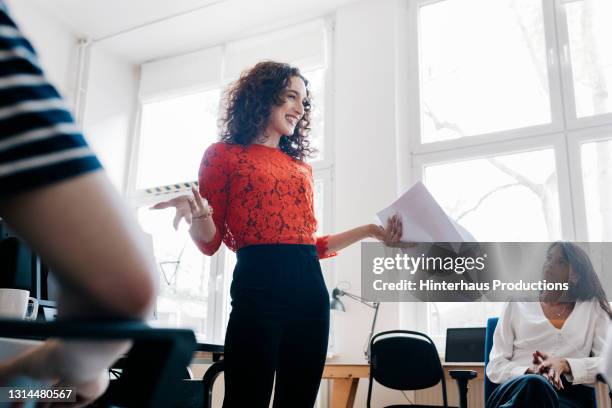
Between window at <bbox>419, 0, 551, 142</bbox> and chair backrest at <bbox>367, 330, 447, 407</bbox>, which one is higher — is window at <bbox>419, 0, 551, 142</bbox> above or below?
above

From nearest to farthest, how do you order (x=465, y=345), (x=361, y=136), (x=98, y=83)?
(x=465, y=345) < (x=361, y=136) < (x=98, y=83)

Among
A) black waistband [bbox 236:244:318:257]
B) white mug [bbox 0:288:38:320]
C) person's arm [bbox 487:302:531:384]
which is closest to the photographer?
black waistband [bbox 236:244:318:257]

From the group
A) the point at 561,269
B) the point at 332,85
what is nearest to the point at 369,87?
the point at 332,85

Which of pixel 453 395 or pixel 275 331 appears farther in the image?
pixel 453 395

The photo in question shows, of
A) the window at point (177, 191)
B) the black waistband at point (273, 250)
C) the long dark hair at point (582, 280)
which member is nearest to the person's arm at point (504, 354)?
the long dark hair at point (582, 280)

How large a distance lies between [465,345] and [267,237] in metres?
2.50

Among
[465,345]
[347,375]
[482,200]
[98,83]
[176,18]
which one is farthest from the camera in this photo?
[98,83]

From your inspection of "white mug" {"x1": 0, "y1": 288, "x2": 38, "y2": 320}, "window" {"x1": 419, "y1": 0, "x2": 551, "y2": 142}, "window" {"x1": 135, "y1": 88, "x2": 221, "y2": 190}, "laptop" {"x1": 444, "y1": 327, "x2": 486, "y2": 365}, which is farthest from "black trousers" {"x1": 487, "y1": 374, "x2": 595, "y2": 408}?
"window" {"x1": 135, "y1": 88, "x2": 221, "y2": 190}

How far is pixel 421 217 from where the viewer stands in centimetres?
186

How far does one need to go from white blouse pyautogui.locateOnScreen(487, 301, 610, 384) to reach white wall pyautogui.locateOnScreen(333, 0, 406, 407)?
4.46 feet

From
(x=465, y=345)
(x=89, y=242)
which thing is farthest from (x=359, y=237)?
(x=465, y=345)

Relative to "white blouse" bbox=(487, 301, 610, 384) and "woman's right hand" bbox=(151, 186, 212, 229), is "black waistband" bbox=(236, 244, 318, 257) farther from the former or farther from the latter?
"white blouse" bbox=(487, 301, 610, 384)

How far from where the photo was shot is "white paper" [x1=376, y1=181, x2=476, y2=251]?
1836 millimetres

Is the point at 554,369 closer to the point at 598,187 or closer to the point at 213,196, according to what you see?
the point at 213,196
